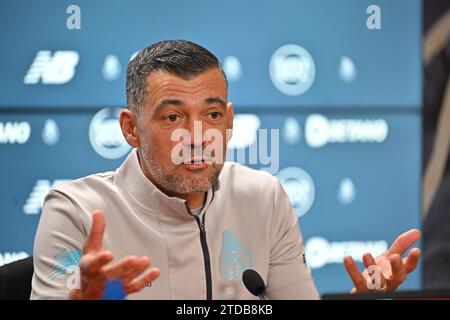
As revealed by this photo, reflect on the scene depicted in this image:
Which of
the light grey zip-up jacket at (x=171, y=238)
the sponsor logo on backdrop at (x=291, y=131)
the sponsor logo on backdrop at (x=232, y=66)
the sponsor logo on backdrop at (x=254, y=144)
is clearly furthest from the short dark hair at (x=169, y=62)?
the sponsor logo on backdrop at (x=291, y=131)

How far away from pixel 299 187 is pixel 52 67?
2.78 feet

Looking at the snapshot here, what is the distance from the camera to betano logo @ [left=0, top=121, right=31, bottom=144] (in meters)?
2.29

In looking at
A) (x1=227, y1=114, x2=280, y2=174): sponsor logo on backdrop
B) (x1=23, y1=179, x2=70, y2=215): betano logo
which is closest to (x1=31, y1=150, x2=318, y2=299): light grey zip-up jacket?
(x1=227, y1=114, x2=280, y2=174): sponsor logo on backdrop

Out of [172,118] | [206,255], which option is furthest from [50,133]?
[206,255]

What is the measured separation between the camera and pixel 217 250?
5.45 feet

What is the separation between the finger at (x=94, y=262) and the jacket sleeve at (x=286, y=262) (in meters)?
0.54

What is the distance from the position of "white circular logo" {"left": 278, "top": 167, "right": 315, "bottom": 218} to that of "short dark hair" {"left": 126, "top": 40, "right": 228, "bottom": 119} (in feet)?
2.84

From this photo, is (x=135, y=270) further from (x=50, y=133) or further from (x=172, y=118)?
(x=50, y=133)

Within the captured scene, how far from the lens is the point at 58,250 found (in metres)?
1.55

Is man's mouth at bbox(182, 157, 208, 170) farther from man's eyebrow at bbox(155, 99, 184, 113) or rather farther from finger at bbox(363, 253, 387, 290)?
finger at bbox(363, 253, 387, 290)

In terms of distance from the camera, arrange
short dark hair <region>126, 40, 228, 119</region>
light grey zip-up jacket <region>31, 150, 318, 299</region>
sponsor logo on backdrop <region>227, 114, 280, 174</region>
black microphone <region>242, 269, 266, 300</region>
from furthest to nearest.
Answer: sponsor logo on backdrop <region>227, 114, 280, 174</region>
short dark hair <region>126, 40, 228, 119</region>
light grey zip-up jacket <region>31, 150, 318, 299</region>
black microphone <region>242, 269, 266, 300</region>
